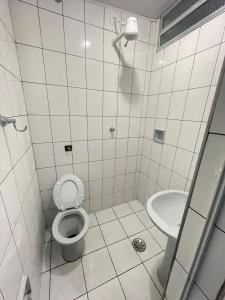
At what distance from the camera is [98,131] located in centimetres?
159

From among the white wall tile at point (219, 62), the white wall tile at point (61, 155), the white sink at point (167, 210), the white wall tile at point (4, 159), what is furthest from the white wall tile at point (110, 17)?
the white sink at point (167, 210)

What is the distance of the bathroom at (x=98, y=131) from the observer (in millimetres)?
874

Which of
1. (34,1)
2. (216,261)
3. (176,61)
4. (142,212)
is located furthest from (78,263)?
(34,1)

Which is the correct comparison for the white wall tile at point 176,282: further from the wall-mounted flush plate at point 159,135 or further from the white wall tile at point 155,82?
the white wall tile at point 155,82

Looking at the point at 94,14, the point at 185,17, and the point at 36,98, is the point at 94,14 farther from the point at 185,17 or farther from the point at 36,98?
the point at 36,98

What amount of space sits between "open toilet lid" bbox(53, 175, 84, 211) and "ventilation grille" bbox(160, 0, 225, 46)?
1796 mm

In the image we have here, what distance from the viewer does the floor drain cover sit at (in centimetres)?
146

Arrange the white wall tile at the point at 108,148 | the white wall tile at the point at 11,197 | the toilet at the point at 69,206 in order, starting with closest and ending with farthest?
1. the white wall tile at the point at 11,197
2. the toilet at the point at 69,206
3. the white wall tile at the point at 108,148

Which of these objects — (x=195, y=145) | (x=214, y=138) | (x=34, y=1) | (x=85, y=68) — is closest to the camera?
(x=214, y=138)

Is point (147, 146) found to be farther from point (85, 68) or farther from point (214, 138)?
point (214, 138)

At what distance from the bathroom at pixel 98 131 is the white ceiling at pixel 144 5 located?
0.01 m

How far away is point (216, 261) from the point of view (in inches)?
15.8

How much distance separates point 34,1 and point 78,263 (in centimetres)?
230

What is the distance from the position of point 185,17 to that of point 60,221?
2253 millimetres
